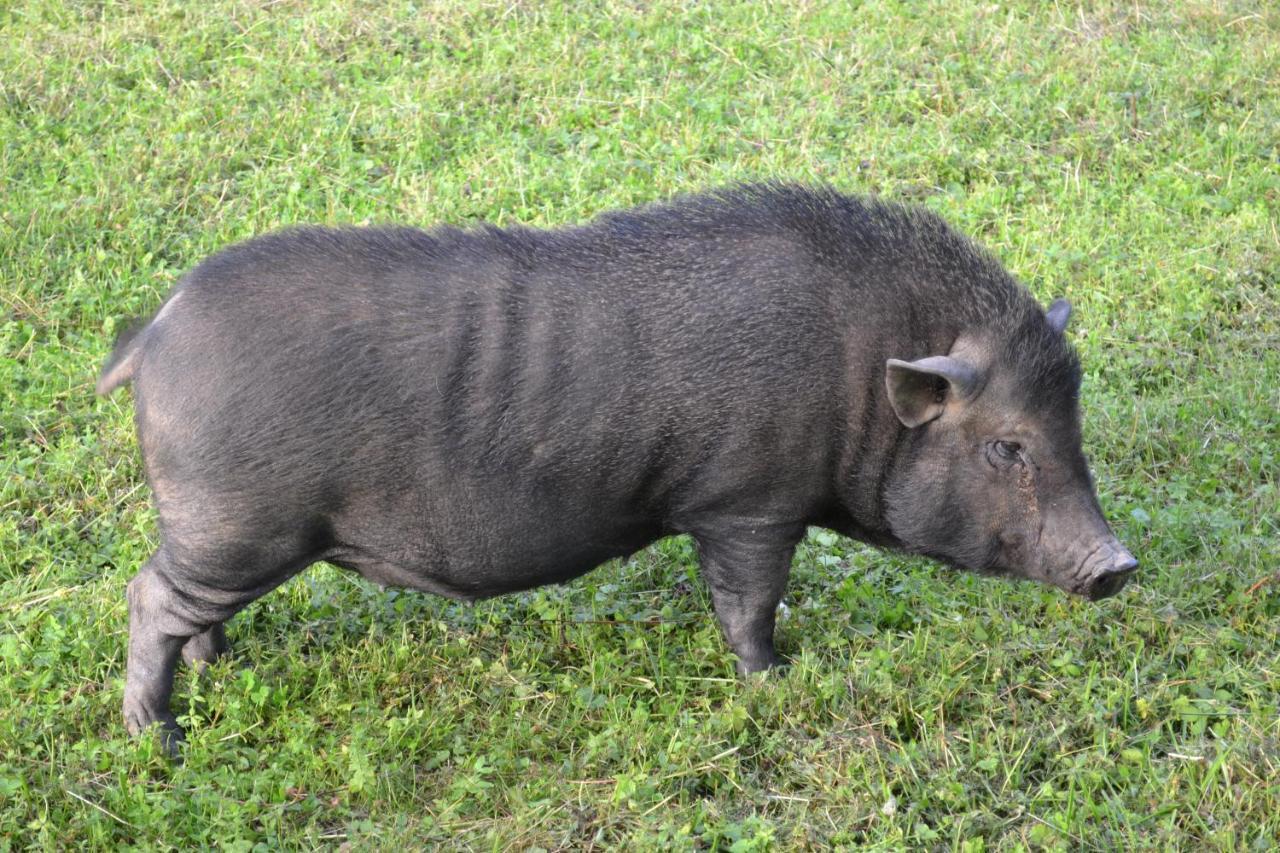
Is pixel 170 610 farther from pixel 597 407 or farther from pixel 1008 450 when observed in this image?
pixel 1008 450

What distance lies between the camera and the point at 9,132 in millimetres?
7988

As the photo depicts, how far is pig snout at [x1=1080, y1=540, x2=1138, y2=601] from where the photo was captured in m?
4.66

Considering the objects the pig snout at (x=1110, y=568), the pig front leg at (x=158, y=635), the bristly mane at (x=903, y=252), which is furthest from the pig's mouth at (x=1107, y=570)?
the pig front leg at (x=158, y=635)

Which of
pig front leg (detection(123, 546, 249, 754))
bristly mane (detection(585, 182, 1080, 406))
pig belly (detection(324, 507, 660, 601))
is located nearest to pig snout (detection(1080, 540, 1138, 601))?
bristly mane (detection(585, 182, 1080, 406))

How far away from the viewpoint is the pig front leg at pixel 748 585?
487 centimetres

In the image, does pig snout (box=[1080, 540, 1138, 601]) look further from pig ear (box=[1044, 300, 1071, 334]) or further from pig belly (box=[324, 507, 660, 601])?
pig belly (box=[324, 507, 660, 601])

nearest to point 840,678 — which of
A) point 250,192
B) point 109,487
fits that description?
point 109,487

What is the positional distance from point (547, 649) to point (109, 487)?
2.02 metres

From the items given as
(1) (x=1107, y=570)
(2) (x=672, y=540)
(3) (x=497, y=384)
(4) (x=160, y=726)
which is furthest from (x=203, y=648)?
(1) (x=1107, y=570)

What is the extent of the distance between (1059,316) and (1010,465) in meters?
0.61

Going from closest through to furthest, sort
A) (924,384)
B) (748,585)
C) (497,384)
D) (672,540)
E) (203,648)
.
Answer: (497,384) < (924,384) < (748,585) < (203,648) < (672,540)

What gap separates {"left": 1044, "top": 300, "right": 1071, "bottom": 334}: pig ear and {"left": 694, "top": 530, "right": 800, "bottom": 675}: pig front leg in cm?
110

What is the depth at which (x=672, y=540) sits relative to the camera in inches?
235

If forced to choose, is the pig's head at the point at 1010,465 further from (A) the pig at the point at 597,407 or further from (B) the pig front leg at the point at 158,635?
(B) the pig front leg at the point at 158,635
